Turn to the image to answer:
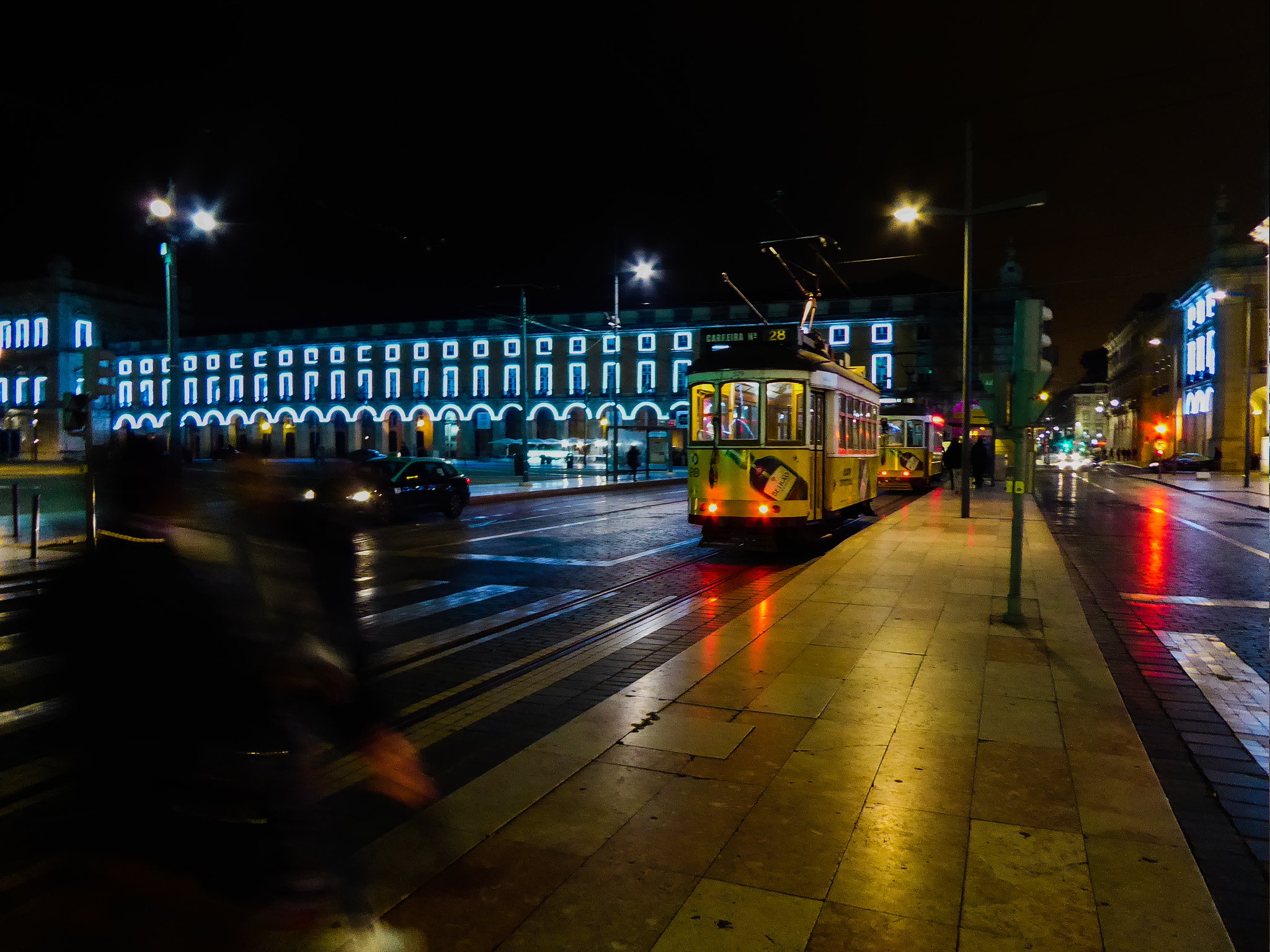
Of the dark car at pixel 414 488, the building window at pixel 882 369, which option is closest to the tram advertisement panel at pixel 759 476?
the dark car at pixel 414 488

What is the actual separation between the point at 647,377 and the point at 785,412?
6891 cm

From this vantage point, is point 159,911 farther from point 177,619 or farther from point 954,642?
point 954,642

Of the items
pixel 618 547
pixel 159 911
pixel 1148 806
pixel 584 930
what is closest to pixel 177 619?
pixel 159 911

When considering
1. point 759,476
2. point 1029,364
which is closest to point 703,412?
point 759,476

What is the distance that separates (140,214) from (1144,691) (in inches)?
683

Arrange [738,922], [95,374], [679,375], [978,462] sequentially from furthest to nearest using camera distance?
[679,375]
[978,462]
[95,374]
[738,922]

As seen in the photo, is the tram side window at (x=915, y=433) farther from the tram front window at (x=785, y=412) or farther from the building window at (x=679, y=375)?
the building window at (x=679, y=375)

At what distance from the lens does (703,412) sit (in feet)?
44.7

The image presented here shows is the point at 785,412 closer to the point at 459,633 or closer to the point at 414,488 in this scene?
the point at 459,633

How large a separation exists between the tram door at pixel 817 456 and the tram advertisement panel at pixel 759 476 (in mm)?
234

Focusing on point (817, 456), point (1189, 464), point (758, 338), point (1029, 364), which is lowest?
point (1189, 464)

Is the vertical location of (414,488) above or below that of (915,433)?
below

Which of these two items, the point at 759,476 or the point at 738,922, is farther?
the point at 759,476

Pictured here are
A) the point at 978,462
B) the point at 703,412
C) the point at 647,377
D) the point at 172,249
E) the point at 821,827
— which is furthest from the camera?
the point at 647,377
